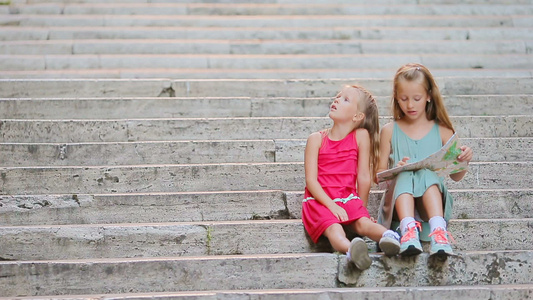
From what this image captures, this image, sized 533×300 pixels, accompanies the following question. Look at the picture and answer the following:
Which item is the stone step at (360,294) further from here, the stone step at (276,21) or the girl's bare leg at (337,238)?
the stone step at (276,21)

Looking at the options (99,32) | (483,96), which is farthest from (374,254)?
(99,32)

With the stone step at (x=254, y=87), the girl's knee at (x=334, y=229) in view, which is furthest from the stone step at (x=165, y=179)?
the stone step at (x=254, y=87)

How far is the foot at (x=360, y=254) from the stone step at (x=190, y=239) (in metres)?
0.52

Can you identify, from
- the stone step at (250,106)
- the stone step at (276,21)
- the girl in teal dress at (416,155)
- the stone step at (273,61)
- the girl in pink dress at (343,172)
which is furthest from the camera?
the stone step at (276,21)

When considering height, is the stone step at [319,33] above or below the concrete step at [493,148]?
above

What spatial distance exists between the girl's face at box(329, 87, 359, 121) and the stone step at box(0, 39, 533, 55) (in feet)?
13.6

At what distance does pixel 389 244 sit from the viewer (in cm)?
378

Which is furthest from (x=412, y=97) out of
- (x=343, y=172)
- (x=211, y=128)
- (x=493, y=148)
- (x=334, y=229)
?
(x=211, y=128)

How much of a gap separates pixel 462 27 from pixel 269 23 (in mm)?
2322

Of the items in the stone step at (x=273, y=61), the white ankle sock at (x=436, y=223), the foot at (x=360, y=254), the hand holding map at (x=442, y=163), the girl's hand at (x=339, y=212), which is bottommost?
the foot at (x=360, y=254)

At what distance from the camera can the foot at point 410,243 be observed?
3.82 metres

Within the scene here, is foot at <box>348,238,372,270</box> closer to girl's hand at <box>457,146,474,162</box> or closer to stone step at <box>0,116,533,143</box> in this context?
girl's hand at <box>457,146,474,162</box>

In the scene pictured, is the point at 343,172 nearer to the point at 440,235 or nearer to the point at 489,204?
the point at 440,235

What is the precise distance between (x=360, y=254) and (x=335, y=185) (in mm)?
656
